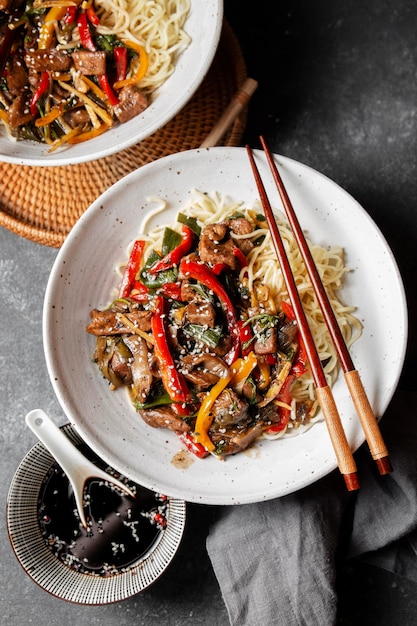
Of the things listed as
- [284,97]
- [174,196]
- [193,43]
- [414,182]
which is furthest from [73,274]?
[414,182]

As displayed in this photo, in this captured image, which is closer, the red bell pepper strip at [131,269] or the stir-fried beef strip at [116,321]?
the stir-fried beef strip at [116,321]

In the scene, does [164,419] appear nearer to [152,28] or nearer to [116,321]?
[116,321]

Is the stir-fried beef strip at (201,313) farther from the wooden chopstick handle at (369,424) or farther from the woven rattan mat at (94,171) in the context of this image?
the woven rattan mat at (94,171)

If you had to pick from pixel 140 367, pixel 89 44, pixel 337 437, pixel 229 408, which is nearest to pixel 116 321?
pixel 140 367

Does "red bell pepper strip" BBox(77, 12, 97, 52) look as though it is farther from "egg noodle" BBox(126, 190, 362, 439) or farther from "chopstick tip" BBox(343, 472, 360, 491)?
"chopstick tip" BBox(343, 472, 360, 491)

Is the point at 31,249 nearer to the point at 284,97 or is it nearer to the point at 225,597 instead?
the point at 284,97

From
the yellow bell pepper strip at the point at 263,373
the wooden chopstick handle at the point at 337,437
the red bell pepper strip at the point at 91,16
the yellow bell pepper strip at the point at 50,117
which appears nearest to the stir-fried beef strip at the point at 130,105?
the yellow bell pepper strip at the point at 50,117
